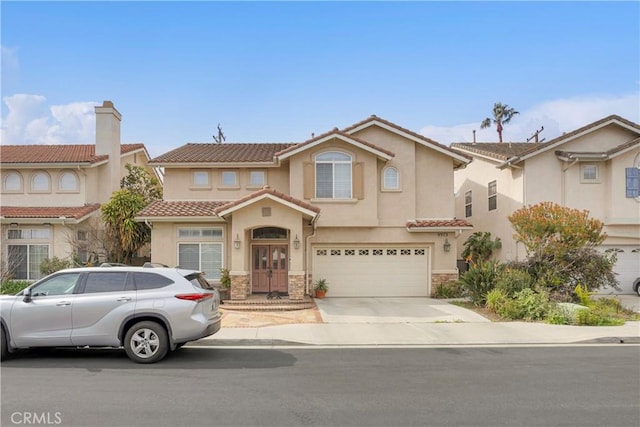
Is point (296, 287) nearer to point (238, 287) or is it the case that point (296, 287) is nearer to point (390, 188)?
point (238, 287)

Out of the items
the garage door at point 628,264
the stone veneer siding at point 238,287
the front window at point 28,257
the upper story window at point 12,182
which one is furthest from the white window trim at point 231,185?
the garage door at point 628,264

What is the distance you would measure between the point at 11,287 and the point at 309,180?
11363 mm

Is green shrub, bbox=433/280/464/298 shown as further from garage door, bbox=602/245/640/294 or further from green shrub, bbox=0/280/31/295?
green shrub, bbox=0/280/31/295

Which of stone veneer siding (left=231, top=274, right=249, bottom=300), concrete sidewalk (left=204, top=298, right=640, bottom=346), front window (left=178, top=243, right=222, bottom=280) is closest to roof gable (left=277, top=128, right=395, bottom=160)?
front window (left=178, top=243, right=222, bottom=280)

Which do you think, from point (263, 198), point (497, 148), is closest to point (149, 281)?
point (263, 198)

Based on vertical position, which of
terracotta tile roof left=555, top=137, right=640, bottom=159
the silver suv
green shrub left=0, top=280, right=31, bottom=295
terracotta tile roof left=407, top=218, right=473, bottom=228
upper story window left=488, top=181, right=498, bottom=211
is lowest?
green shrub left=0, top=280, right=31, bottom=295

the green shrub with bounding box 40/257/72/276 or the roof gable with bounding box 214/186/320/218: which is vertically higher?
the roof gable with bounding box 214/186/320/218

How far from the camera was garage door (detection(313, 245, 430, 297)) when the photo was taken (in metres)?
18.8

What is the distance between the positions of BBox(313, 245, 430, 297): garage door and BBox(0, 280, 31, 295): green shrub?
1075cm

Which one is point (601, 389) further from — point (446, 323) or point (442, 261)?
point (442, 261)

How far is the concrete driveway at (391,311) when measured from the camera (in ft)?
44.8

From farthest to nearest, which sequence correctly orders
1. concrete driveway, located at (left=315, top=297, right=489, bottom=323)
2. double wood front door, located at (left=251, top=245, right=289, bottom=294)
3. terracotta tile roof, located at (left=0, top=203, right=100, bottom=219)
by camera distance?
terracotta tile roof, located at (left=0, top=203, right=100, bottom=219) < double wood front door, located at (left=251, top=245, right=289, bottom=294) < concrete driveway, located at (left=315, top=297, right=489, bottom=323)

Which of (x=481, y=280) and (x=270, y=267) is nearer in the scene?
(x=481, y=280)

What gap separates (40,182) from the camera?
20.2 m
